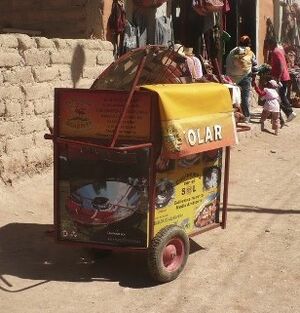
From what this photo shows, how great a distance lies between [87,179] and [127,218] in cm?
40

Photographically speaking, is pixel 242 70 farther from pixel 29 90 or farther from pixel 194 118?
pixel 194 118

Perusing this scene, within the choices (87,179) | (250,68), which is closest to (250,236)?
(87,179)

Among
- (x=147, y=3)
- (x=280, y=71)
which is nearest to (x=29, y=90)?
(x=147, y=3)

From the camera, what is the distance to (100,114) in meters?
4.18

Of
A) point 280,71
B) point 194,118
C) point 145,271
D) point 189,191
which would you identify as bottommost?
point 145,271

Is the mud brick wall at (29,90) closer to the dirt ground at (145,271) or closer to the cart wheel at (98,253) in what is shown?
the dirt ground at (145,271)

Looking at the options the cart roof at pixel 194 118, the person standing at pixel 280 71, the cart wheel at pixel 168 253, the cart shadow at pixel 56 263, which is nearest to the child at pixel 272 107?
the person standing at pixel 280 71

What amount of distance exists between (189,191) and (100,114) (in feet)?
3.06

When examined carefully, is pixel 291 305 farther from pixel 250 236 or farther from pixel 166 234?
pixel 250 236

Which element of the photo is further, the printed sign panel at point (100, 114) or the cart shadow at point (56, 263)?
the cart shadow at point (56, 263)

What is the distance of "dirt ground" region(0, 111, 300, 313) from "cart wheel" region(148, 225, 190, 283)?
87mm

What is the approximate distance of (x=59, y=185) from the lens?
4387 mm

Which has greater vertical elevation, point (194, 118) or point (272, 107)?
point (194, 118)

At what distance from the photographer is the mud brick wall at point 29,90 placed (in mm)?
6129
